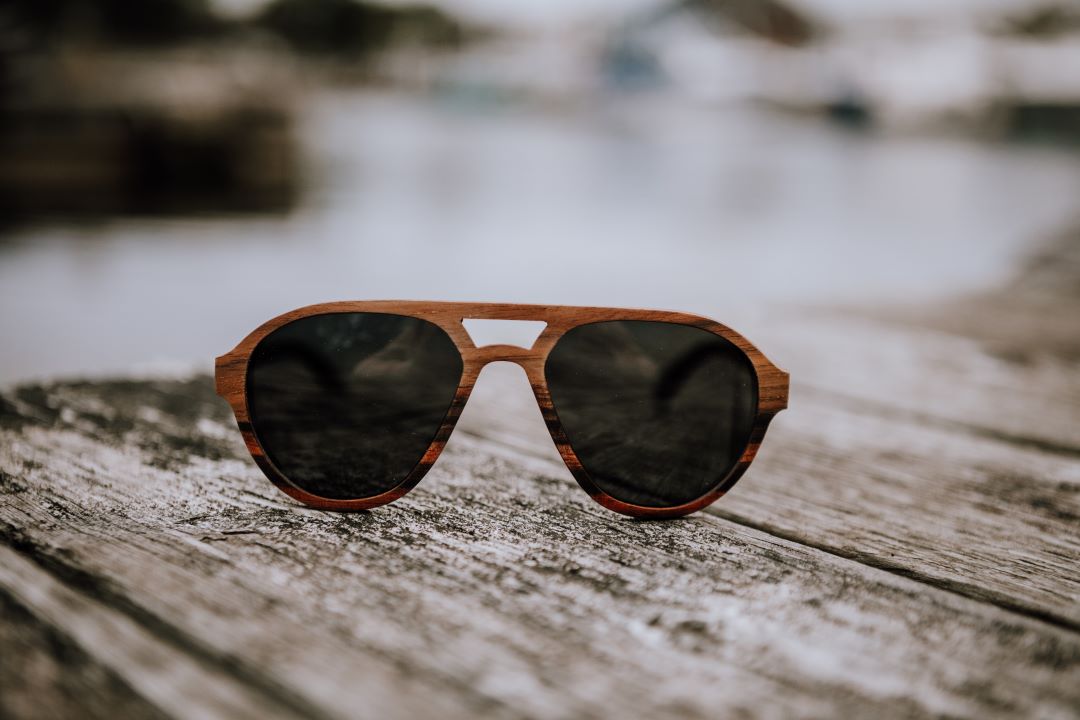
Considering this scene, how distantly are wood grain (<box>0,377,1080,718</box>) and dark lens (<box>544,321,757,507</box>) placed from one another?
0.14 ft

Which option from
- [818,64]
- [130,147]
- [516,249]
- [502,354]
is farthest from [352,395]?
[818,64]

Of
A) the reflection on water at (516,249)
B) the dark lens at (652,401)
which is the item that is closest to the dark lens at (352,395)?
the dark lens at (652,401)

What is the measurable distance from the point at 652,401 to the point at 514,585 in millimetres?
243

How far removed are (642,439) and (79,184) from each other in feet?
31.6

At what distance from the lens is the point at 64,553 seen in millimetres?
506

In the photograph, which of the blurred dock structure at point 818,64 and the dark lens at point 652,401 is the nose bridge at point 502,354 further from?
the blurred dock structure at point 818,64

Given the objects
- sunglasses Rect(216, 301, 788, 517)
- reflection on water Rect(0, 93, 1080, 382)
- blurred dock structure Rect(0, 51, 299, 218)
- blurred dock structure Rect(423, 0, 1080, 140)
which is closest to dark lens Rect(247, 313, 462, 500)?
sunglasses Rect(216, 301, 788, 517)

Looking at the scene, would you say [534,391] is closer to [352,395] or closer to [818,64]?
[352,395]

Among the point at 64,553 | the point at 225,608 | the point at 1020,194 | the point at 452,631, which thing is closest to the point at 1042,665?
the point at 452,631

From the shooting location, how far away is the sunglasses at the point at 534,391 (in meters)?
0.64

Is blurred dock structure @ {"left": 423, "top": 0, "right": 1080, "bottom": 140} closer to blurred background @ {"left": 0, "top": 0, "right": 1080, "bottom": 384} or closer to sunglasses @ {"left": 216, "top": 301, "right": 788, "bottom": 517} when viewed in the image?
blurred background @ {"left": 0, "top": 0, "right": 1080, "bottom": 384}

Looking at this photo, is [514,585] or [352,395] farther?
[352,395]

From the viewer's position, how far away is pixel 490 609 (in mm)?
472

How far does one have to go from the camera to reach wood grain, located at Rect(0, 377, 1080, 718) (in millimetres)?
402
